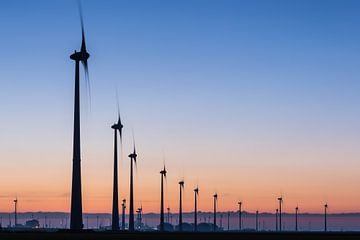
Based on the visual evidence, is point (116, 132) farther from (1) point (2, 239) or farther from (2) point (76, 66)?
(1) point (2, 239)

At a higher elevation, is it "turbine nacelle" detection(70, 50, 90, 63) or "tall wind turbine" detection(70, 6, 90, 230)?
"turbine nacelle" detection(70, 50, 90, 63)

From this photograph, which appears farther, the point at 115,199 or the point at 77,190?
the point at 115,199

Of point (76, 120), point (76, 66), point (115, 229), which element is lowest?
point (115, 229)

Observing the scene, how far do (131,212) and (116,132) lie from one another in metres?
21.7

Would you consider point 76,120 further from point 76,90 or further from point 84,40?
point 84,40

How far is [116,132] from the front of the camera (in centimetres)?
16538

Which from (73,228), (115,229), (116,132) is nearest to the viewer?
(73,228)

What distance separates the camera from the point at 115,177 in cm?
15088

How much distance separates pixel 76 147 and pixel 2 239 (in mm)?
39408

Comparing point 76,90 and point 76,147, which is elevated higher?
point 76,90

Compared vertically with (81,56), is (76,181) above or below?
below

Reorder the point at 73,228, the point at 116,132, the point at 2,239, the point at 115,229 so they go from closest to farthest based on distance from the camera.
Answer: the point at 2,239, the point at 73,228, the point at 115,229, the point at 116,132

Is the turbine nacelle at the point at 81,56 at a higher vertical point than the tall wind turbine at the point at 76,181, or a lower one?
higher

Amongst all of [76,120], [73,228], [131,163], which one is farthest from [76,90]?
[131,163]
